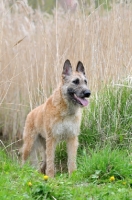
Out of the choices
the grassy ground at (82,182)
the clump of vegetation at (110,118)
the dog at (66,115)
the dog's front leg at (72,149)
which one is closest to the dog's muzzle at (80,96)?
the dog at (66,115)

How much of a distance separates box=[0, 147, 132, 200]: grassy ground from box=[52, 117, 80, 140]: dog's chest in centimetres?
119

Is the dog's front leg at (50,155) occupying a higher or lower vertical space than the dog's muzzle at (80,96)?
lower

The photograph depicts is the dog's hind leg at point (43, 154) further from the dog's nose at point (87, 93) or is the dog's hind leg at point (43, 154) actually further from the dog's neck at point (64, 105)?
the dog's nose at point (87, 93)

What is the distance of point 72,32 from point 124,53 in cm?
102

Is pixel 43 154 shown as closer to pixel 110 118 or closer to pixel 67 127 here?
pixel 67 127

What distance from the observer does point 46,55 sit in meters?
9.15

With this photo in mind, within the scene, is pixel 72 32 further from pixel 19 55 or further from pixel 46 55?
pixel 19 55

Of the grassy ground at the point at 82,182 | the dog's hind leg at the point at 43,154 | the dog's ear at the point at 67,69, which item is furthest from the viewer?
the dog's hind leg at the point at 43,154

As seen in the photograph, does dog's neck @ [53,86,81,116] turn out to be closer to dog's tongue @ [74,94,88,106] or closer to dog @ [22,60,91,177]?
dog @ [22,60,91,177]

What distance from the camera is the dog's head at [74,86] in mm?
7336

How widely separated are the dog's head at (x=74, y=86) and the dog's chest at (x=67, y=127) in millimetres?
273

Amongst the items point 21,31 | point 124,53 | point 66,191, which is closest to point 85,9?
point 124,53

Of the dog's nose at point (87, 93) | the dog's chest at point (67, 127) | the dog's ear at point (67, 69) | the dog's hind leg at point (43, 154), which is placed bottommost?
the dog's hind leg at point (43, 154)

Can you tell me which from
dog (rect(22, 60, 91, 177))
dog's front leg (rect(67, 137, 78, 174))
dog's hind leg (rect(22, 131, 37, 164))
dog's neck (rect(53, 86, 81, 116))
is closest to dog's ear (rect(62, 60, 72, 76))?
dog (rect(22, 60, 91, 177))
